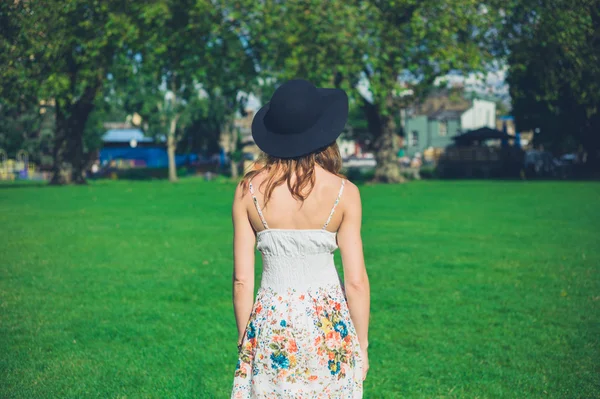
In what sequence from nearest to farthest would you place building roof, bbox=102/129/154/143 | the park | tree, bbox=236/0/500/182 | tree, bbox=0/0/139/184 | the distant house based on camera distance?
the park
tree, bbox=236/0/500/182
tree, bbox=0/0/139/184
building roof, bbox=102/129/154/143
the distant house

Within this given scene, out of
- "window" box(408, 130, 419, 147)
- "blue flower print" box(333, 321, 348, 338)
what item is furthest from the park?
"window" box(408, 130, 419, 147)

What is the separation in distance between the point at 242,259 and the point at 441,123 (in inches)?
3806

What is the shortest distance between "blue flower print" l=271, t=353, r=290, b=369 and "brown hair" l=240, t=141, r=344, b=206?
736 mm

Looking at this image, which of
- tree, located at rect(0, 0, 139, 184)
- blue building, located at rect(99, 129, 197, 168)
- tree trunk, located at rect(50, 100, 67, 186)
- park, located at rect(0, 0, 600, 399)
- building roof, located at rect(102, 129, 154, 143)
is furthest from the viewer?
building roof, located at rect(102, 129, 154, 143)

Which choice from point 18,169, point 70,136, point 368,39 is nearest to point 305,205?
point 368,39

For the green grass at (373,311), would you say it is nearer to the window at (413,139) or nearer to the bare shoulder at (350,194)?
the bare shoulder at (350,194)

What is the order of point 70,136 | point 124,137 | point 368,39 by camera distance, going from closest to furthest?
point 368,39, point 70,136, point 124,137

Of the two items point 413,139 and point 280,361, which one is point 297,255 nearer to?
point 280,361

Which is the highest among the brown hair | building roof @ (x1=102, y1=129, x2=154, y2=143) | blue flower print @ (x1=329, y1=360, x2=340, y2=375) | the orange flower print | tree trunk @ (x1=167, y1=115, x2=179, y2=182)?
building roof @ (x1=102, y1=129, x2=154, y2=143)

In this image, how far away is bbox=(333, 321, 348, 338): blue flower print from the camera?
334 centimetres

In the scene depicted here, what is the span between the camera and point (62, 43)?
34.8m

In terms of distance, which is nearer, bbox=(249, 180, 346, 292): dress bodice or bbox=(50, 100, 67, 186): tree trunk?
bbox=(249, 180, 346, 292): dress bodice

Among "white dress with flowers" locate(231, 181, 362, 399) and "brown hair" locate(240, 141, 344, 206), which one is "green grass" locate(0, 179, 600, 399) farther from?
"brown hair" locate(240, 141, 344, 206)

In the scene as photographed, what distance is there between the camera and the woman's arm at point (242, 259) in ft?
10.9
